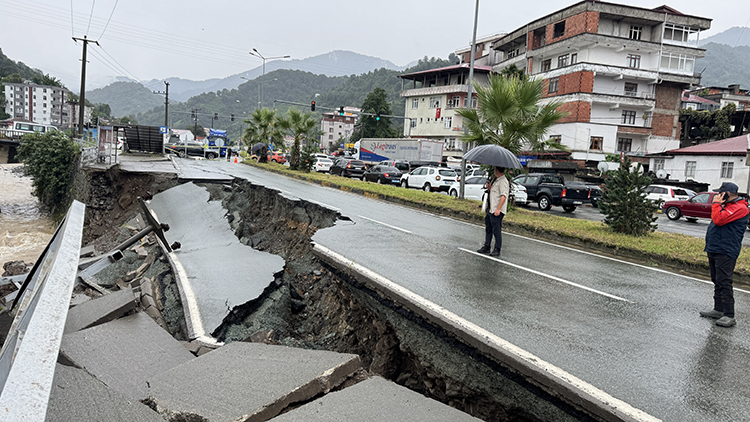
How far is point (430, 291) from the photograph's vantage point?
5836 mm

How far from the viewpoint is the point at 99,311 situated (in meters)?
4.88

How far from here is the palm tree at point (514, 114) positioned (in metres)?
14.6

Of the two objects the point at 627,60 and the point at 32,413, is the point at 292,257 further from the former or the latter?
the point at 627,60

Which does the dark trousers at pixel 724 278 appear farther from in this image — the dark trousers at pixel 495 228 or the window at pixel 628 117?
the window at pixel 628 117

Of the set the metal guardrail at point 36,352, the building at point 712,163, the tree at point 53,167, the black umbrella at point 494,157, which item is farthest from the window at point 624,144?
the metal guardrail at point 36,352

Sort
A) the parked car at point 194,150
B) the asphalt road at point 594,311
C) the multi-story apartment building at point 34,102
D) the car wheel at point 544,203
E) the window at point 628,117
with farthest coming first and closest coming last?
the multi-story apartment building at point 34,102 → the parked car at point 194,150 → the window at point 628,117 → the car wheel at point 544,203 → the asphalt road at point 594,311

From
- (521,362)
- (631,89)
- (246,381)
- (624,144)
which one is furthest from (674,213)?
(631,89)

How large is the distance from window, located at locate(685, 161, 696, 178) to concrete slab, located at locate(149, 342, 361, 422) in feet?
137

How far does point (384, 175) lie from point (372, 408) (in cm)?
2738

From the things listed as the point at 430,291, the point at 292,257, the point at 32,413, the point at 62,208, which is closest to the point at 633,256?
the point at 430,291

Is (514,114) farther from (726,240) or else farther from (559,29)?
(559,29)

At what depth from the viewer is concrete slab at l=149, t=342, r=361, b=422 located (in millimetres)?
3232

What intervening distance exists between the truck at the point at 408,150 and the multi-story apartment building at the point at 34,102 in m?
93.7

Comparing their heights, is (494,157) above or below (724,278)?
above
